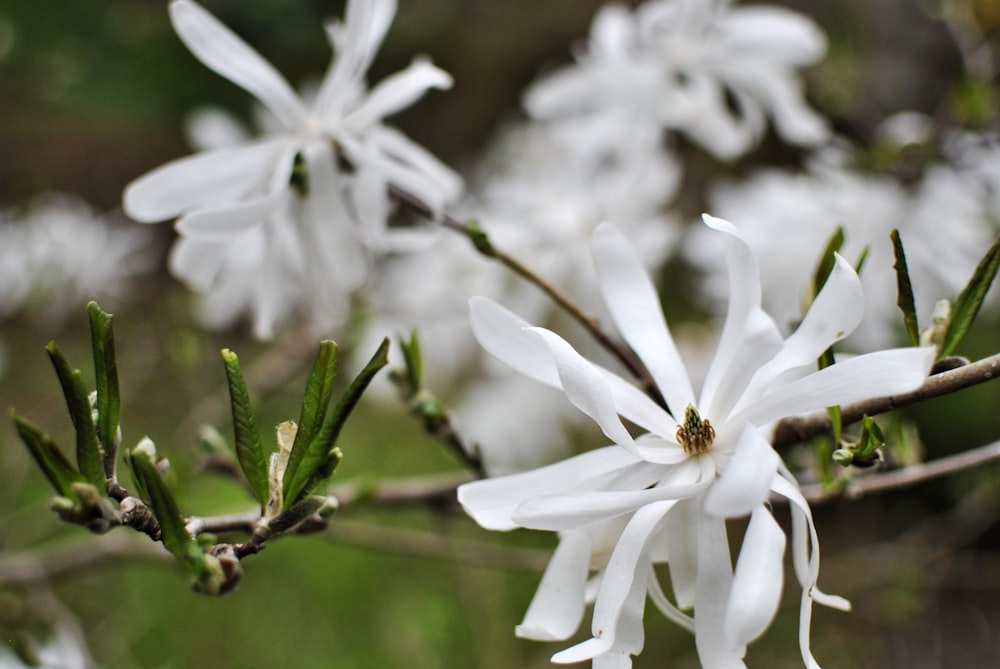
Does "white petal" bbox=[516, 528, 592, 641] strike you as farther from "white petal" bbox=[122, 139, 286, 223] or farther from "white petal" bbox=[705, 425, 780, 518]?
"white petal" bbox=[122, 139, 286, 223]

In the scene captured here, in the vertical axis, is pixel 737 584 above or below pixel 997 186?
above

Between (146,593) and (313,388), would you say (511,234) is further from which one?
(146,593)

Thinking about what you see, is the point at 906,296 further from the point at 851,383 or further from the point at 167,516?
the point at 167,516

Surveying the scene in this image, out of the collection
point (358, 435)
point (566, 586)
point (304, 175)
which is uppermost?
point (304, 175)

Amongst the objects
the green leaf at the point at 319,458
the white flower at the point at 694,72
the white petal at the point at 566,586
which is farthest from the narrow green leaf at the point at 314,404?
the white flower at the point at 694,72

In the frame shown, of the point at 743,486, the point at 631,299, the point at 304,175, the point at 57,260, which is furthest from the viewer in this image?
the point at 57,260

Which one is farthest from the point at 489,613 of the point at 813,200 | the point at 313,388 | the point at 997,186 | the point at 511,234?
the point at 313,388

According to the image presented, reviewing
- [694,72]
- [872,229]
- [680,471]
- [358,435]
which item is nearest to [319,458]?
[680,471]

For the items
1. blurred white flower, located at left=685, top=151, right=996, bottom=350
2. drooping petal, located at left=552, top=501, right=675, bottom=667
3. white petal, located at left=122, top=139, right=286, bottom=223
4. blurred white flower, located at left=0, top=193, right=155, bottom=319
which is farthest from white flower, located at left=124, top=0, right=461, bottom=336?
blurred white flower, located at left=0, top=193, right=155, bottom=319
